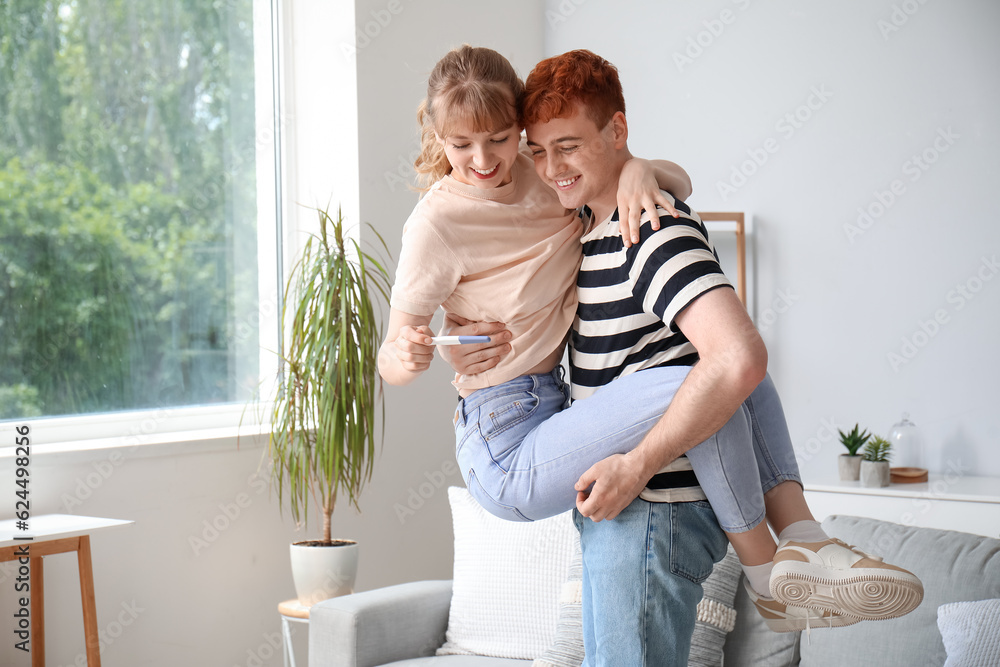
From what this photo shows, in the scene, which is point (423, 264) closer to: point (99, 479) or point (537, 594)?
point (537, 594)

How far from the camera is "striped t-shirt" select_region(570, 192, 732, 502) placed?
4.17 ft

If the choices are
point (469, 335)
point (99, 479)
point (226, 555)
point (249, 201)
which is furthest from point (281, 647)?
point (469, 335)

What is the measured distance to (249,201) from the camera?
11.9ft

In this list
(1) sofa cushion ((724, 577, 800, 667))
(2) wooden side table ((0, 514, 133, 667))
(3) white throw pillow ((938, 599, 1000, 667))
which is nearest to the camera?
(3) white throw pillow ((938, 599, 1000, 667))

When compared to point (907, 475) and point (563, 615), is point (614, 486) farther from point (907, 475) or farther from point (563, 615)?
point (907, 475)

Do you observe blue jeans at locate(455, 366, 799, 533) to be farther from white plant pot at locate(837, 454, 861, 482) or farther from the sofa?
white plant pot at locate(837, 454, 861, 482)

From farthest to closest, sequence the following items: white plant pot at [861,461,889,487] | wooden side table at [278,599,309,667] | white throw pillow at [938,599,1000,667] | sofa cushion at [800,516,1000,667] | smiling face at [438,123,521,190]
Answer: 1. white plant pot at [861,461,889,487]
2. wooden side table at [278,599,309,667]
3. sofa cushion at [800,516,1000,667]
4. white throw pillow at [938,599,1000,667]
5. smiling face at [438,123,521,190]

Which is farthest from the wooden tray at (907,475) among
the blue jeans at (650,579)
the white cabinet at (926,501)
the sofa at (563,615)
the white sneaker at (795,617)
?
the blue jeans at (650,579)

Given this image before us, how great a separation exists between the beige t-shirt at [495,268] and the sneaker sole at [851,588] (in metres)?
0.50

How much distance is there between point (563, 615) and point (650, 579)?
110 cm

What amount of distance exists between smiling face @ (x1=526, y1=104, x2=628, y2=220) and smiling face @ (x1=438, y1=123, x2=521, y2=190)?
41mm

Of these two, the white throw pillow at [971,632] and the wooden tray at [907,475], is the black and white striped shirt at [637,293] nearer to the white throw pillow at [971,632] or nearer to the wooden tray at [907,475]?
the white throw pillow at [971,632]

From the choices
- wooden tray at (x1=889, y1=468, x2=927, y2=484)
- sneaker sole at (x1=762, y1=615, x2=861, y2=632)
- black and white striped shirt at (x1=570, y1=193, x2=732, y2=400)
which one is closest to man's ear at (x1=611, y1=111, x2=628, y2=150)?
black and white striped shirt at (x1=570, y1=193, x2=732, y2=400)

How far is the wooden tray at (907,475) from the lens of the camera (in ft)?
10.3
